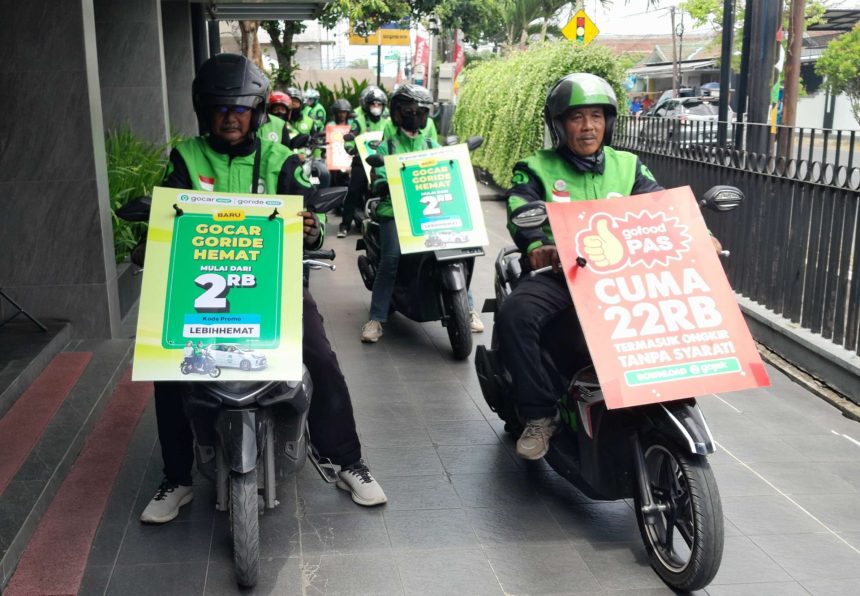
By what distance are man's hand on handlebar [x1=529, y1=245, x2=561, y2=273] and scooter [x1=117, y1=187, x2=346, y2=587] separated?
2.81 feet

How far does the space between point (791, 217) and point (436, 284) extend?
8.42ft

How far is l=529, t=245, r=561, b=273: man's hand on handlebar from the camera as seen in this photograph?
4.36 m

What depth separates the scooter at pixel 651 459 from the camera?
3746 millimetres

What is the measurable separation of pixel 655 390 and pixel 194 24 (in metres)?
15.6

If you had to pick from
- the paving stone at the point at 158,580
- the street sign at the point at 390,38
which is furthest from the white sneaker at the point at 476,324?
the street sign at the point at 390,38

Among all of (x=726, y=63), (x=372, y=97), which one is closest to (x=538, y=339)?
(x=372, y=97)

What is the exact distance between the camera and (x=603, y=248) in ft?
13.6

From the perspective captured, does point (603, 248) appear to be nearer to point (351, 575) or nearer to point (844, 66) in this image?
point (351, 575)

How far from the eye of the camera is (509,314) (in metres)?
4.54

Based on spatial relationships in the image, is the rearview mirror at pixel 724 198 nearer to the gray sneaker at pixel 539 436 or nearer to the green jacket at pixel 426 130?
the gray sneaker at pixel 539 436

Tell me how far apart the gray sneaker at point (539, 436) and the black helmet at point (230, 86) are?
1.76m

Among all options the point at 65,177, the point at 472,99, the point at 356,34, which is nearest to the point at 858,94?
the point at 356,34

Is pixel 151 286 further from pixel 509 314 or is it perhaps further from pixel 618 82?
pixel 618 82

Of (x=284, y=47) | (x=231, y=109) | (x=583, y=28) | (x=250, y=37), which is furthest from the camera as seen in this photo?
(x=284, y=47)
